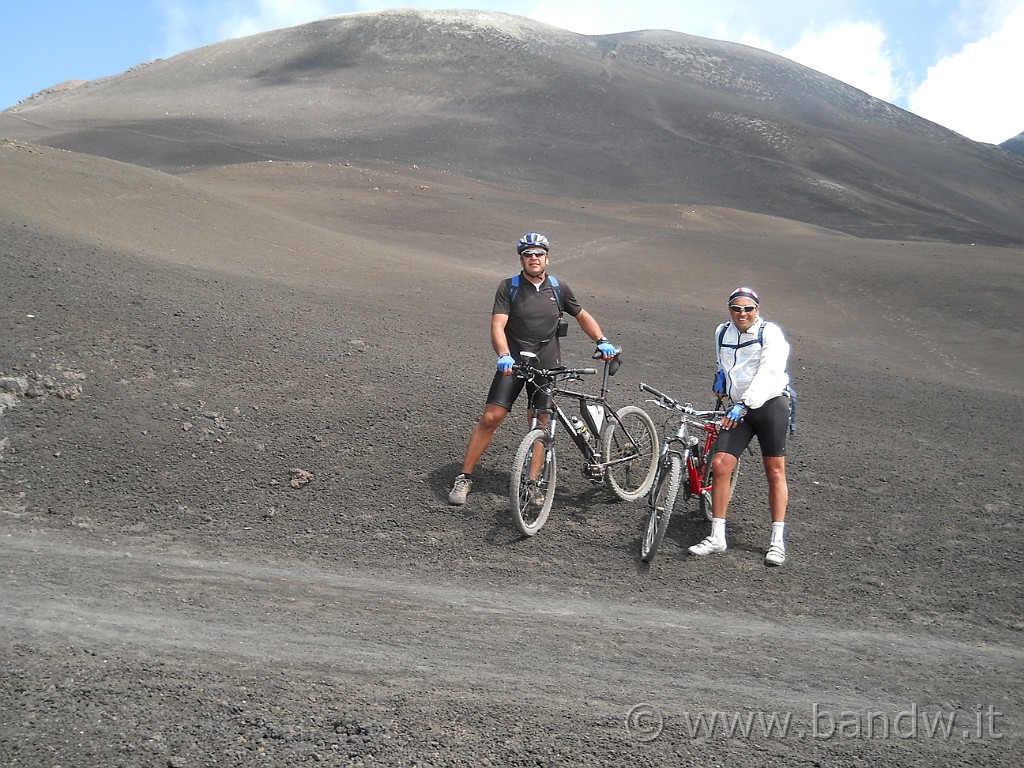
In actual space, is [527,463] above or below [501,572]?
above

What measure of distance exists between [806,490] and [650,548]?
2.25m

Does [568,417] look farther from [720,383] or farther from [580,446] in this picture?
[720,383]

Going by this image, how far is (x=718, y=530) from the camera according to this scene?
19.9 ft

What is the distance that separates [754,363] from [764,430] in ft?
1.65

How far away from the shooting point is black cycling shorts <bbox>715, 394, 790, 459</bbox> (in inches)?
233

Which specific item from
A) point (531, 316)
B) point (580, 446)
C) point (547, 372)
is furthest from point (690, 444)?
point (531, 316)

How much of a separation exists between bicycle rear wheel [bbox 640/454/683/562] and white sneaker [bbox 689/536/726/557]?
0.84ft

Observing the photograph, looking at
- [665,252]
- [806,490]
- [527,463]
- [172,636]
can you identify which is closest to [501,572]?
[527,463]

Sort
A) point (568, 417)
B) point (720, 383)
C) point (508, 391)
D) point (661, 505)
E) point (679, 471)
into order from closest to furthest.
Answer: point (679, 471), point (661, 505), point (720, 383), point (508, 391), point (568, 417)

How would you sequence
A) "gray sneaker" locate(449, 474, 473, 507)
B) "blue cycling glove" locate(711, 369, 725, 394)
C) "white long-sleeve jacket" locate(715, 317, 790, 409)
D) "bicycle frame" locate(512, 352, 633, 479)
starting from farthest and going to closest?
"gray sneaker" locate(449, 474, 473, 507), "bicycle frame" locate(512, 352, 633, 479), "blue cycling glove" locate(711, 369, 725, 394), "white long-sleeve jacket" locate(715, 317, 790, 409)

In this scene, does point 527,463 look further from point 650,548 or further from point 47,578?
point 47,578

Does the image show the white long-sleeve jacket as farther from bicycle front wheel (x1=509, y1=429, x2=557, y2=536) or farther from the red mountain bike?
bicycle front wheel (x1=509, y1=429, x2=557, y2=536)

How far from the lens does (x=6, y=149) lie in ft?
51.6

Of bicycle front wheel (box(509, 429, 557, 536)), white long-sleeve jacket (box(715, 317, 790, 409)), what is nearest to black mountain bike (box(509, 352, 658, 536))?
bicycle front wheel (box(509, 429, 557, 536))
